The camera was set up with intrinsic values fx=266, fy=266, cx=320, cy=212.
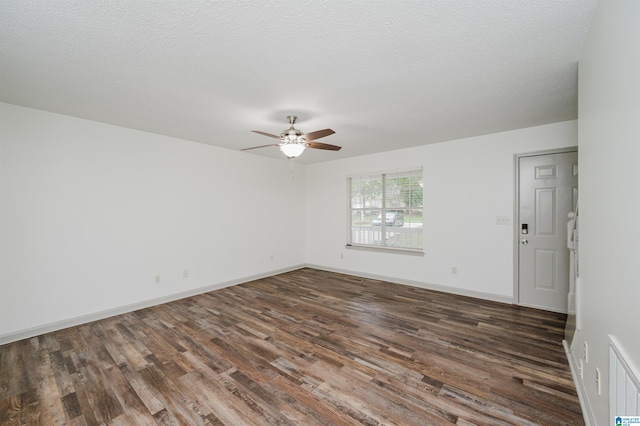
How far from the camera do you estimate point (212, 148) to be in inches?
182

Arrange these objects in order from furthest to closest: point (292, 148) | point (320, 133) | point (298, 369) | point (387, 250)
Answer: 1. point (387, 250)
2. point (292, 148)
3. point (320, 133)
4. point (298, 369)

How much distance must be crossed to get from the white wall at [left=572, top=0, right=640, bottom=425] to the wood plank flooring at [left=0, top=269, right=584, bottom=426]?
58cm

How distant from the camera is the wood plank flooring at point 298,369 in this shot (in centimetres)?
180

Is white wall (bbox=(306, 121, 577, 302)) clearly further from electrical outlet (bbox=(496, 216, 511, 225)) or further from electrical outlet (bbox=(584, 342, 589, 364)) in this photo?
electrical outlet (bbox=(584, 342, 589, 364))

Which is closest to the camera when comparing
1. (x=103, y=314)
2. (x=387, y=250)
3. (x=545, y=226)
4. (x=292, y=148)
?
(x=292, y=148)

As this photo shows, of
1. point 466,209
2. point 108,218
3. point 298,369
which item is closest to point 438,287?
point 466,209

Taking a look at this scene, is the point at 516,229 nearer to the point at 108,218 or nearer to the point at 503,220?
the point at 503,220

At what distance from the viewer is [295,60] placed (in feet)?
6.47

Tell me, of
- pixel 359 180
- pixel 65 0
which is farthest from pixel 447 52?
pixel 359 180

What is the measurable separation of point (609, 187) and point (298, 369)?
95.4 inches

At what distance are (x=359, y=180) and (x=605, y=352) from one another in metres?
4.56

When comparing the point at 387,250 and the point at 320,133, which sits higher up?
the point at 320,133

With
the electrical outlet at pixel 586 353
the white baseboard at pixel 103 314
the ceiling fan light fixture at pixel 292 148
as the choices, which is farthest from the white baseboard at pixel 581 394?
the white baseboard at pixel 103 314

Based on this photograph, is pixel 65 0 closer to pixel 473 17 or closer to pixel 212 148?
pixel 473 17
